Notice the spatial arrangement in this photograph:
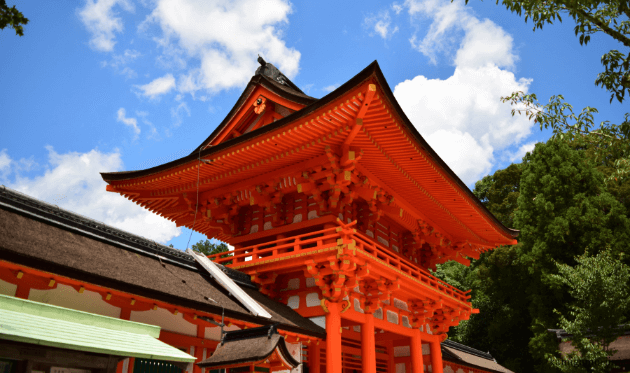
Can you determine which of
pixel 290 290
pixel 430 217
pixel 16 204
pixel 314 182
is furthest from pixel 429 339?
pixel 16 204

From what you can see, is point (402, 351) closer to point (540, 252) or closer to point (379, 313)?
point (379, 313)

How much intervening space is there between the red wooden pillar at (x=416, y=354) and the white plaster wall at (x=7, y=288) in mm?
12228

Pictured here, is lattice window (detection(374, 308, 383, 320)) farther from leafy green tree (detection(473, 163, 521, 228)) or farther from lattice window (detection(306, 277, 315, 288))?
leafy green tree (detection(473, 163, 521, 228))

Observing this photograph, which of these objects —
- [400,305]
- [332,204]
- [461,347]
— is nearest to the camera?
[332,204]

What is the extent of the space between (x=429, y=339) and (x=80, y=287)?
13.3 m

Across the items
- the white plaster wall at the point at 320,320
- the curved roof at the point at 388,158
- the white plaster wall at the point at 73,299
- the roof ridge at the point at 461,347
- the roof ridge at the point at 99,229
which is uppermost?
the curved roof at the point at 388,158

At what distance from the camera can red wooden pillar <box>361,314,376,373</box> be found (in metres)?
12.2

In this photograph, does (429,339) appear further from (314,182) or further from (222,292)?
(222,292)

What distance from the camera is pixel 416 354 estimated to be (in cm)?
1527

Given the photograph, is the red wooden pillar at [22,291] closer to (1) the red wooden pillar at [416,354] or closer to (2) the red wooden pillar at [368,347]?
(2) the red wooden pillar at [368,347]

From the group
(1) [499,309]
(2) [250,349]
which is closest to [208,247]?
(1) [499,309]

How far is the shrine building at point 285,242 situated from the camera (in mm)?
7699

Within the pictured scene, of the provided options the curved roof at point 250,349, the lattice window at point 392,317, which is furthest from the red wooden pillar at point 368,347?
the curved roof at point 250,349

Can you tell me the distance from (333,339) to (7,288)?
737 cm
